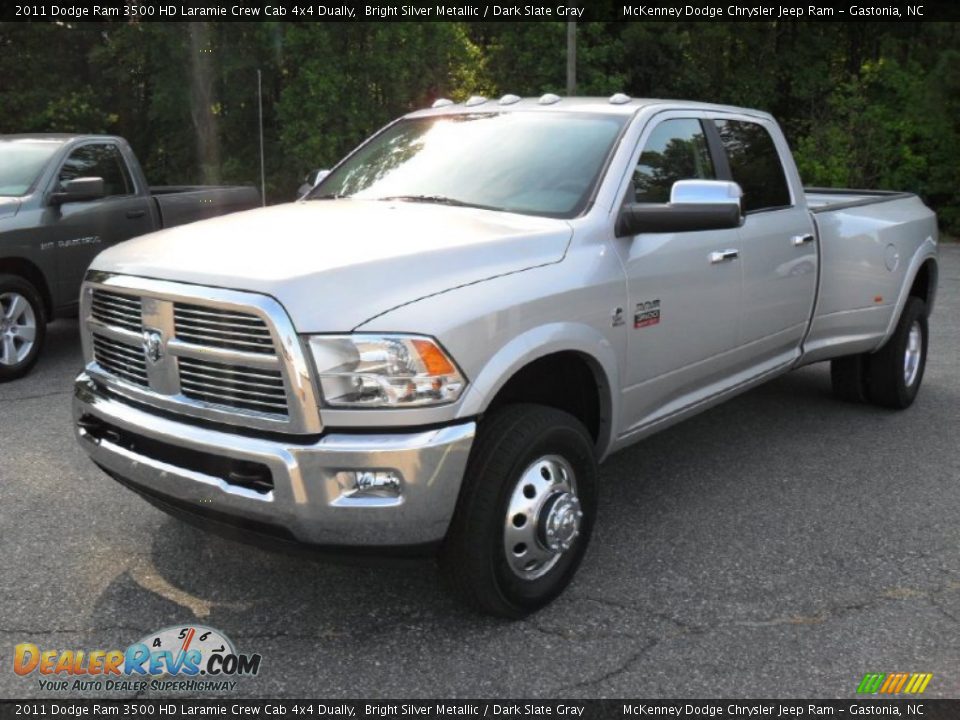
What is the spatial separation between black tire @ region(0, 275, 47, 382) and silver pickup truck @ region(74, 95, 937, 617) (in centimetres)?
346

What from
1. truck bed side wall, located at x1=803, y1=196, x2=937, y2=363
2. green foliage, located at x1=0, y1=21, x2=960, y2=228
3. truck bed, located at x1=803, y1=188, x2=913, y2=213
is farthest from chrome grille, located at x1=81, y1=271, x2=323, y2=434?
green foliage, located at x1=0, y1=21, x2=960, y2=228

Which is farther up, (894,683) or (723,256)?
(723,256)

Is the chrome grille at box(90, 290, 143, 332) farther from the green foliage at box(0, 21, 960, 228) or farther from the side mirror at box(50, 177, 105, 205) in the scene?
the green foliage at box(0, 21, 960, 228)

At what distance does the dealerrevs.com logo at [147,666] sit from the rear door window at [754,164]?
3260 millimetres

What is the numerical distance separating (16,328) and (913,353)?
6396 mm

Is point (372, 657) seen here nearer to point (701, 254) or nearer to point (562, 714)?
point (562, 714)

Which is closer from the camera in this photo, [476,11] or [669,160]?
[669,160]

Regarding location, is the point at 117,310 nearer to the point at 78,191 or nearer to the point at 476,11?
the point at 78,191

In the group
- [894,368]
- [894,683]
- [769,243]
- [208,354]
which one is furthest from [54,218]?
[894,683]

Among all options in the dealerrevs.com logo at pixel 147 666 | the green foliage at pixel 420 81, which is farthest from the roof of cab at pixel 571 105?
the green foliage at pixel 420 81

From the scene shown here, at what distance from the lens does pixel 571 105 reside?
466cm

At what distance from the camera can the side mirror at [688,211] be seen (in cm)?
380

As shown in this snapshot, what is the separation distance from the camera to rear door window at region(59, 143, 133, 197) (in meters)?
7.93

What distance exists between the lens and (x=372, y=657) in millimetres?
3262
